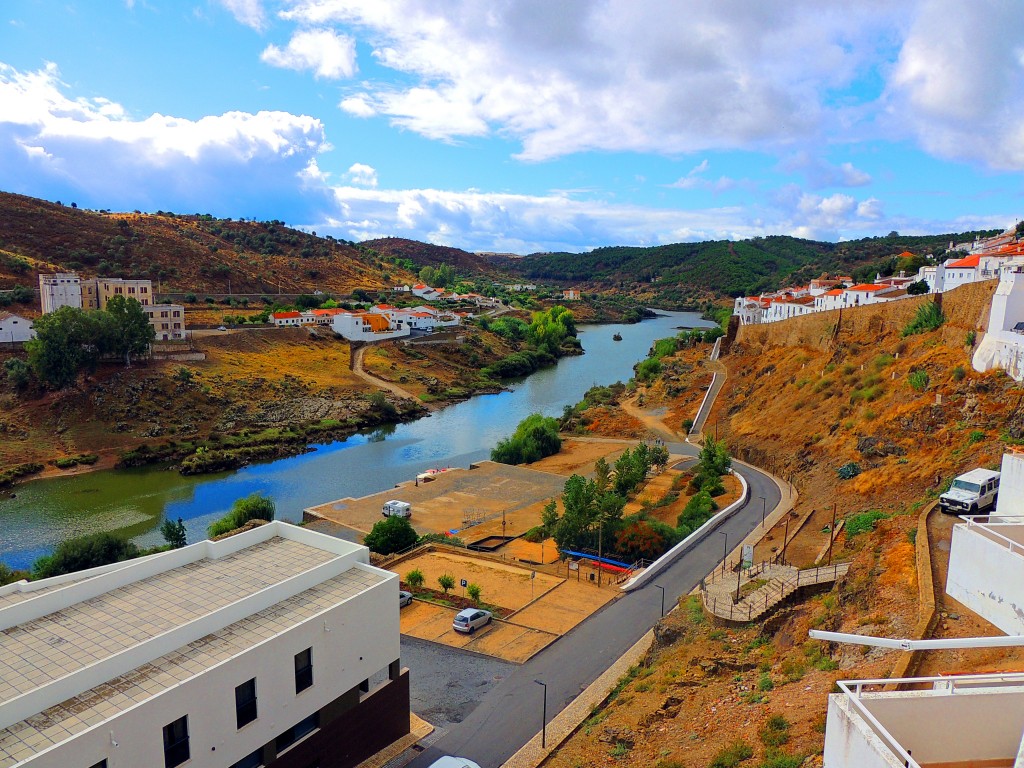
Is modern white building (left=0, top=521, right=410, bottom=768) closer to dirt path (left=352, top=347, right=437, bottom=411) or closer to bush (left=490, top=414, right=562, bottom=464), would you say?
bush (left=490, top=414, right=562, bottom=464)

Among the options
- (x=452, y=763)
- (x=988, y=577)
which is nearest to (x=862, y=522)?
(x=988, y=577)

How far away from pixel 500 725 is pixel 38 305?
64.1 m

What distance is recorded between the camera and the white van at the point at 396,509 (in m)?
30.8

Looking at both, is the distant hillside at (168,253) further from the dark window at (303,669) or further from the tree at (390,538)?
the dark window at (303,669)

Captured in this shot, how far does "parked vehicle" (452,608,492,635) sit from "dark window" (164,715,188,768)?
8707 mm

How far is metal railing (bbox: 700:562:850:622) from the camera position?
1548cm

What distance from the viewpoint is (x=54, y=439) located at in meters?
44.0

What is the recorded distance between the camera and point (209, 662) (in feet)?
34.4

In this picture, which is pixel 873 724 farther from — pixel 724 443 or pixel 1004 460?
pixel 724 443

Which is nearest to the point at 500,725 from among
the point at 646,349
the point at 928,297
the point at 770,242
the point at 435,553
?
the point at 435,553

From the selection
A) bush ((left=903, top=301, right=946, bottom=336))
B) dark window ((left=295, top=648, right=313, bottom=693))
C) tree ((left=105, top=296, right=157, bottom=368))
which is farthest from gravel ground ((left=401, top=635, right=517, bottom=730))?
tree ((left=105, top=296, right=157, bottom=368))

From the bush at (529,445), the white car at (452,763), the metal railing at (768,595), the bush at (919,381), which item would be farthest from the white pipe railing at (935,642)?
the bush at (529,445)

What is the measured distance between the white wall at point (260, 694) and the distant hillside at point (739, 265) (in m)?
109

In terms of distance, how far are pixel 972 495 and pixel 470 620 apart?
12317mm
